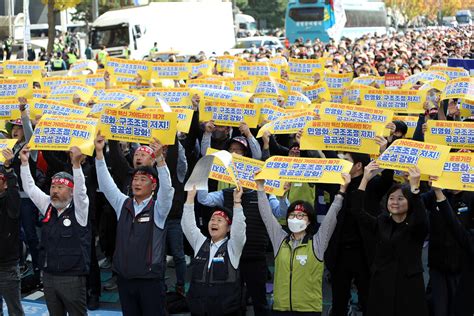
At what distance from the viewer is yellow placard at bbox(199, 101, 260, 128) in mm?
9789

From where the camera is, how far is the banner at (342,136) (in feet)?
25.5

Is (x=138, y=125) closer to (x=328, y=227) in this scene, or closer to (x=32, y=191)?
(x=32, y=191)

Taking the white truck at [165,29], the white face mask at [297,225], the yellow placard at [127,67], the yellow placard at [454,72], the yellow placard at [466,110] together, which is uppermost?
the white truck at [165,29]

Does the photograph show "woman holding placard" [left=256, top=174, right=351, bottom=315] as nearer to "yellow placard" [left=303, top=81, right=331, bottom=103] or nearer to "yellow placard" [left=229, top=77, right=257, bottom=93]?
"yellow placard" [left=229, top=77, right=257, bottom=93]

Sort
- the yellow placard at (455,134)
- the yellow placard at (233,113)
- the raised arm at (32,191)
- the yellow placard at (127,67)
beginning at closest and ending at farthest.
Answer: the raised arm at (32,191) → the yellow placard at (455,134) → the yellow placard at (233,113) → the yellow placard at (127,67)

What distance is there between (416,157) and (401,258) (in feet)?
2.52

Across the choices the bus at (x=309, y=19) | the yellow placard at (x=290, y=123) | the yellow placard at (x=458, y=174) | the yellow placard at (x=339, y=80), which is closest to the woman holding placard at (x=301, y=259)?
the yellow placard at (x=458, y=174)

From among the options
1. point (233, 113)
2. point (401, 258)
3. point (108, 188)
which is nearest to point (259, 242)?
point (108, 188)

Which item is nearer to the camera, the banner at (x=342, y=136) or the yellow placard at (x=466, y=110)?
the banner at (x=342, y=136)

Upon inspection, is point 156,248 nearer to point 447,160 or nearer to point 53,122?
point 53,122

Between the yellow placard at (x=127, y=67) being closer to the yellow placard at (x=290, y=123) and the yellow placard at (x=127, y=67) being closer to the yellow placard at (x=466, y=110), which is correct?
the yellow placard at (x=290, y=123)

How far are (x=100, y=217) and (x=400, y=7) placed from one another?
8618 cm

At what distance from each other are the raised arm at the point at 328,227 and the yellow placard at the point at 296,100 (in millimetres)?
4536

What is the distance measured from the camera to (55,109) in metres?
9.91
